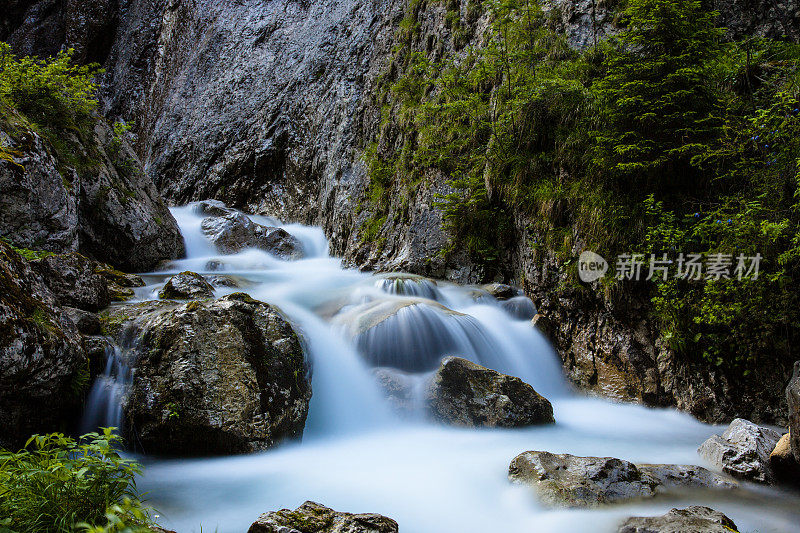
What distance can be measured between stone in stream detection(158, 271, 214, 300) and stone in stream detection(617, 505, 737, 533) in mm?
5714

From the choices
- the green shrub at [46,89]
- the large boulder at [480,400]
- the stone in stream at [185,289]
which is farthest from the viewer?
the green shrub at [46,89]

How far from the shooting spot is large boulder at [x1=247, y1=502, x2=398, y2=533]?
8.21ft

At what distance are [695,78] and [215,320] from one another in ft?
20.8

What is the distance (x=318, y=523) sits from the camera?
2574 millimetres

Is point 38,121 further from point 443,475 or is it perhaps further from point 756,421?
point 756,421

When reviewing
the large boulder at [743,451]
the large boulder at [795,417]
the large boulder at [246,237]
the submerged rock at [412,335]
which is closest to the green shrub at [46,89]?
the large boulder at [246,237]

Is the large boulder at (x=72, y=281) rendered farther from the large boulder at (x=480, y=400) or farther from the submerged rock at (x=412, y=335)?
the large boulder at (x=480, y=400)

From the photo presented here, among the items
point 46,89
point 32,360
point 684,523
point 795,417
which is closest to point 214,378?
point 32,360

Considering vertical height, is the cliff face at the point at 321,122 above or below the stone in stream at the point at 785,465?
above

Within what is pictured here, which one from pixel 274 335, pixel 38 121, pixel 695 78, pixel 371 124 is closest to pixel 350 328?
pixel 274 335

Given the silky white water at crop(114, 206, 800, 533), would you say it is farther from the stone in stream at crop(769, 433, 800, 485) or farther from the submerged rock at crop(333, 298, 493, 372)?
A: the stone in stream at crop(769, 433, 800, 485)

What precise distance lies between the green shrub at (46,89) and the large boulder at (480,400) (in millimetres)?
7698

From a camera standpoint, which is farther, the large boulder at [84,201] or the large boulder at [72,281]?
the large boulder at [84,201]

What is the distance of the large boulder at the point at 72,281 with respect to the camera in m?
4.99
